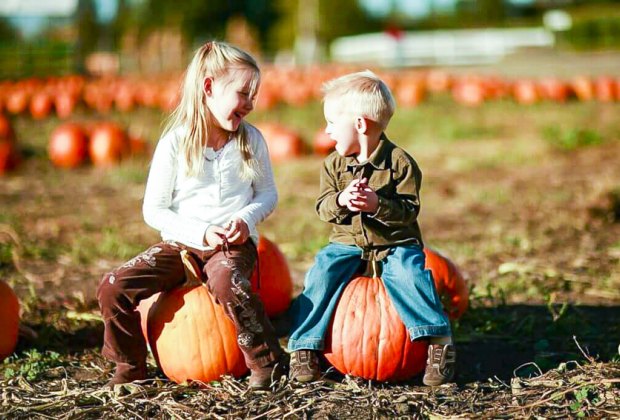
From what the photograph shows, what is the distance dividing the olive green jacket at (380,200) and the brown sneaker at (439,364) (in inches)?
17.9

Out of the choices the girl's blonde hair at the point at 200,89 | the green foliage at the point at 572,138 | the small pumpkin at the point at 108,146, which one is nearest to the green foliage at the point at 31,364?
the girl's blonde hair at the point at 200,89

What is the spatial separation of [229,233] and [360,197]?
57 centimetres

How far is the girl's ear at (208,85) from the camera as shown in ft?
11.7

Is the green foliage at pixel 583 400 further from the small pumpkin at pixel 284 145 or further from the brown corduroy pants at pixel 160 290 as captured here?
the small pumpkin at pixel 284 145

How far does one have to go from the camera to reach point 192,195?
3.64 metres

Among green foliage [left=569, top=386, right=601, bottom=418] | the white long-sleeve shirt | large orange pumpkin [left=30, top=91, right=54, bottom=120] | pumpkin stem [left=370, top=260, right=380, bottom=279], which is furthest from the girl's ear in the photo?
large orange pumpkin [left=30, top=91, right=54, bottom=120]

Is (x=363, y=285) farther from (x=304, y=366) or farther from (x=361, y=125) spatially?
(x=361, y=125)

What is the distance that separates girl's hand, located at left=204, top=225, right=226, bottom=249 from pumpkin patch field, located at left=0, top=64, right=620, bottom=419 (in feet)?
0.89

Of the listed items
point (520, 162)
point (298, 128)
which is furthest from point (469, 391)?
point (298, 128)

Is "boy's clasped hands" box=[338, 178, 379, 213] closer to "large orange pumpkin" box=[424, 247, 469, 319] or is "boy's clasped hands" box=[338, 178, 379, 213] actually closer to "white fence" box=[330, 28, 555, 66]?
"large orange pumpkin" box=[424, 247, 469, 319]

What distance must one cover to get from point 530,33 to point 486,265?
119ft

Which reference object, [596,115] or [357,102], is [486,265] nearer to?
[357,102]

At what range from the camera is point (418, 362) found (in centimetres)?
351

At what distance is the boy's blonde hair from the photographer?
3.42 m
